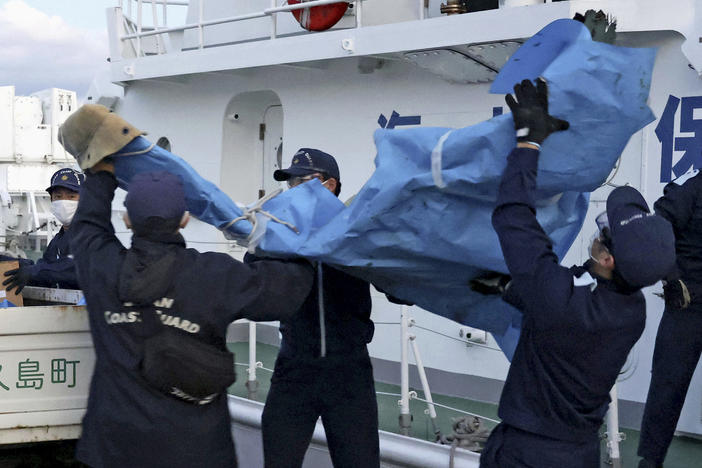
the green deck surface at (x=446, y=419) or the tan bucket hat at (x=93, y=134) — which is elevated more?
the tan bucket hat at (x=93, y=134)

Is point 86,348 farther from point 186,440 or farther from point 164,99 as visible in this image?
point 164,99

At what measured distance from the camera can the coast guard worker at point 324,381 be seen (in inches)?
128

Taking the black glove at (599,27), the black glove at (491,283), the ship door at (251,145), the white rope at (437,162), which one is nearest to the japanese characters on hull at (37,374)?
the black glove at (491,283)

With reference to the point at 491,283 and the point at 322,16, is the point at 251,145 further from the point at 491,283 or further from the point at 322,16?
the point at 491,283

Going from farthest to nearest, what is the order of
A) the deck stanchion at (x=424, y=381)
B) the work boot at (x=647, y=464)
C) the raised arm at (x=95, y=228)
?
1. the deck stanchion at (x=424, y=381)
2. the work boot at (x=647, y=464)
3. the raised arm at (x=95, y=228)

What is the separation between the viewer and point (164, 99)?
24.5 ft

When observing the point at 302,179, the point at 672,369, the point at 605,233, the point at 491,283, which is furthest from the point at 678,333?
the point at 302,179

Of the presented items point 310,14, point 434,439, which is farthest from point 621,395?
point 310,14

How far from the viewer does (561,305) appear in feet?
7.46

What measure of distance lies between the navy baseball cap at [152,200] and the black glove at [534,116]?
3.49 feet

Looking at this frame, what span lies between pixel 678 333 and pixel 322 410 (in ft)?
6.09

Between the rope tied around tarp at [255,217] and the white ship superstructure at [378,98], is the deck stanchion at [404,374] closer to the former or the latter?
the white ship superstructure at [378,98]

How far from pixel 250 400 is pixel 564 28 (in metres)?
3.11

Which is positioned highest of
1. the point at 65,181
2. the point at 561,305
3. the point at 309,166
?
the point at 309,166
